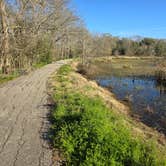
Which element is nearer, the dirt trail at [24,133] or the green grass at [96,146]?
the green grass at [96,146]

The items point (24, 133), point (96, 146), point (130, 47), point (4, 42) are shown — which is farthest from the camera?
point (130, 47)

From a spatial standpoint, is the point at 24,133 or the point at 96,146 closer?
the point at 96,146

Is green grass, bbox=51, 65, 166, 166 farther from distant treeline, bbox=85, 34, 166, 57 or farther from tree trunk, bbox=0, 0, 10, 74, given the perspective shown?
distant treeline, bbox=85, 34, 166, 57

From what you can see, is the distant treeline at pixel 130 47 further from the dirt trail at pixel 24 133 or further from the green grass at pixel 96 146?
the green grass at pixel 96 146

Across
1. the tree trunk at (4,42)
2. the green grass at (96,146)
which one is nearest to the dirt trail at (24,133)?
the green grass at (96,146)

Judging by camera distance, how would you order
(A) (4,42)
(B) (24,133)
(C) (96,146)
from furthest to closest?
(A) (4,42) < (B) (24,133) < (C) (96,146)

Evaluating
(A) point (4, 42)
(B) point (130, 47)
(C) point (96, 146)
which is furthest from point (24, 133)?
(B) point (130, 47)

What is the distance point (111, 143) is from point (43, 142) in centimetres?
156

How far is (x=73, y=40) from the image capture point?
62906 millimetres

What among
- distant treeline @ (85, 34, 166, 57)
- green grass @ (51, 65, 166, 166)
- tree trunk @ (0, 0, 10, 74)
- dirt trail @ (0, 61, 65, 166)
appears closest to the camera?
green grass @ (51, 65, 166, 166)

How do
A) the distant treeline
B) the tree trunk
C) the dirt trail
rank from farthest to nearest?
the distant treeline → the tree trunk → the dirt trail

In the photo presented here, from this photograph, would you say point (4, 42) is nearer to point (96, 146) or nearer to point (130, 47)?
point (96, 146)

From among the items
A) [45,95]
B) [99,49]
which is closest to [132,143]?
[45,95]

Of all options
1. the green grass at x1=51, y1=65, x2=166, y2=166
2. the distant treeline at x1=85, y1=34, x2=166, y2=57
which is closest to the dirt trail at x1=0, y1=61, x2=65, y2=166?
the green grass at x1=51, y1=65, x2=166, y2=166
